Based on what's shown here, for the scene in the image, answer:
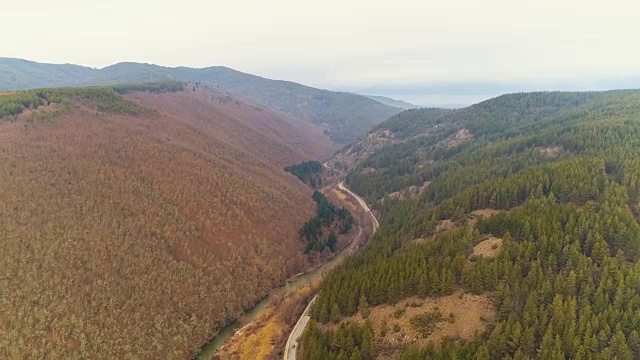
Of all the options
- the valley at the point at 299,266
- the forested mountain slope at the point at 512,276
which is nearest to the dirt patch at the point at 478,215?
the forested mountain slope at the point at 512,276

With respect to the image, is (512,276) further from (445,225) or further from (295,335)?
(295,335)

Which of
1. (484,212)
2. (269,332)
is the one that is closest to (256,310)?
(269,332)

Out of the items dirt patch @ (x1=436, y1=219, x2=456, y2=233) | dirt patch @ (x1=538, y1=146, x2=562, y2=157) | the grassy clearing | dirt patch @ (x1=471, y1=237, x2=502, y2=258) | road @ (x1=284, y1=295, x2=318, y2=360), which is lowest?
the grassy clearing

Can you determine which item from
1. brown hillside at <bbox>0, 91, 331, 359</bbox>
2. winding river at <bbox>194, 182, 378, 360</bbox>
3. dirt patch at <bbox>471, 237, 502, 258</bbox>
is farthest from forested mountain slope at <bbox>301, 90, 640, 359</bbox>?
brown hillside at <bbox>0, 91, 331, 359</bbox>

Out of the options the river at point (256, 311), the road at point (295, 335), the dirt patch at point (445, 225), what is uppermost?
the dirt patch at point (445, 225)

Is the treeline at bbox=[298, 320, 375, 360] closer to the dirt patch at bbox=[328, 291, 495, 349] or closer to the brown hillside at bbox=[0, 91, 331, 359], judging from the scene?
the dirt patch at bbox=[328, 291, 495, 349]

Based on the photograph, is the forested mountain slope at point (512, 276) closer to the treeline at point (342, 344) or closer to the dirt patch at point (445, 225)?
the treeline at point (342, 344)

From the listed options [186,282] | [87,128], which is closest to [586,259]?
[186,282]
